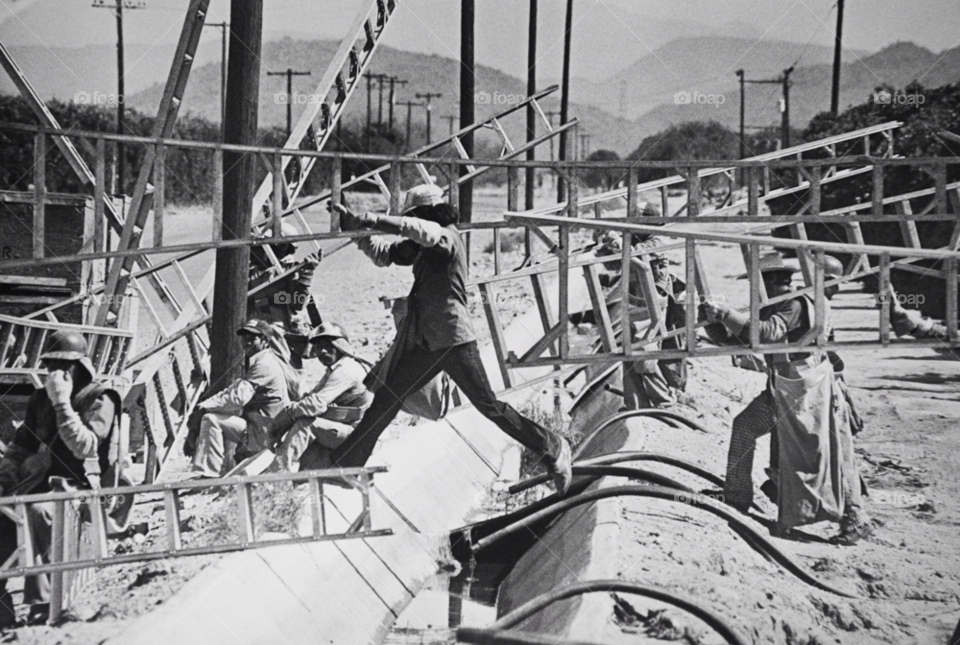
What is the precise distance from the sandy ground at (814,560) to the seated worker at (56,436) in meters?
0.54

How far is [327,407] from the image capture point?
27.8ft

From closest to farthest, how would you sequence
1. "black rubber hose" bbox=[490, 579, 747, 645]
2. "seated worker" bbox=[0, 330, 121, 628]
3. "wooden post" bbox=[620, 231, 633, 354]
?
"black rubber hose" bbox=[490, 579, 747, 645] → "seated worker" bbox=[0, 330, 121, 628] → "wooden post" bbox=[620, 231, 633, 354]

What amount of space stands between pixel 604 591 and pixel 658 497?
69.1 inches

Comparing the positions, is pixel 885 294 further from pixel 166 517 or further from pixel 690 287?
pixel 166 517

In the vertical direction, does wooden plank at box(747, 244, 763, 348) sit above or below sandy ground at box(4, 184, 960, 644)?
above

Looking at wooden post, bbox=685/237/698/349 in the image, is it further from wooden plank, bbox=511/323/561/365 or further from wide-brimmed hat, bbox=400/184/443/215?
wide-brimmed hat, bbox=400/184/443/215

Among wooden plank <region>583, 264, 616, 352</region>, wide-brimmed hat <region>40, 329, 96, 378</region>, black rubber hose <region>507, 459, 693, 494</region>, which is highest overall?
wooden plank <region>583, 264, 616, 352</region>

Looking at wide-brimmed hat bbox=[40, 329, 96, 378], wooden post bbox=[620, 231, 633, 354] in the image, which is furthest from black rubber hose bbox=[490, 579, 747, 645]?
wide-brimmed hat bbox=[40, 329, 96, 378]

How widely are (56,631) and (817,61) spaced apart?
136 m

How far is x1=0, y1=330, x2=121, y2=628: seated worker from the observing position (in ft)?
21.4

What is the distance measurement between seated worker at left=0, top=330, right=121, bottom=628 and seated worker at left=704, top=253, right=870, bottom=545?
4017mm

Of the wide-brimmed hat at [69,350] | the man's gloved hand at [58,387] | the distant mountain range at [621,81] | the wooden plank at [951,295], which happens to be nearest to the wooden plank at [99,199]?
the wide-brimmed hat at [69,350]

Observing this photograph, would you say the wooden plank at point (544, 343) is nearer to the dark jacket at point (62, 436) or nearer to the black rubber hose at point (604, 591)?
the black rubber hose at point (604, 591)

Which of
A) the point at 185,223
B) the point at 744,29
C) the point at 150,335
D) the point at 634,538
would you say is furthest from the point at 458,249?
the point at 744,29
